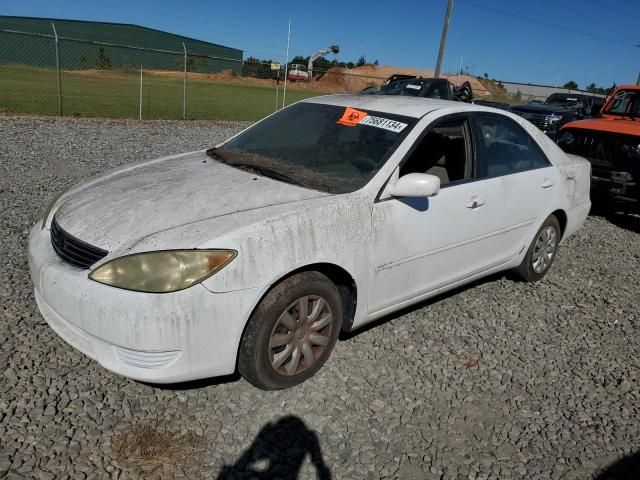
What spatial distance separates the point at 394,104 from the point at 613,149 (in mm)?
4981

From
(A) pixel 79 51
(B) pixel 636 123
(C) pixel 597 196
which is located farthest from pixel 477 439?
(A) pixel 79 51

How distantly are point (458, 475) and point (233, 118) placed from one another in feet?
58.0

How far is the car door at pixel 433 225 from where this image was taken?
3.21 meters

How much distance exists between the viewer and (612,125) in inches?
306

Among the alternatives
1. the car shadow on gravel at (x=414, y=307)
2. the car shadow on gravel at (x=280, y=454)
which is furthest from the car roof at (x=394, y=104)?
the car shadow on gravel at (x=280, y=454)

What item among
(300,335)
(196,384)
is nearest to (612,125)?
(300,335)

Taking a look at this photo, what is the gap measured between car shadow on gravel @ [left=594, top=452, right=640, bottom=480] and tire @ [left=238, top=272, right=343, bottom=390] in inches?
59.3

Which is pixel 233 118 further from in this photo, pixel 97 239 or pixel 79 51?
pixel 79 51

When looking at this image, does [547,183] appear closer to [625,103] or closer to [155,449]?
[155,449]

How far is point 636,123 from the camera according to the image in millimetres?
7910

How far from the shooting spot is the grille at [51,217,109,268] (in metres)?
2.66

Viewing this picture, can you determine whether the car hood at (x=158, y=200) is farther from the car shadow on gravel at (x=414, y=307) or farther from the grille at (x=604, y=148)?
the grille at (x=604, y=148)

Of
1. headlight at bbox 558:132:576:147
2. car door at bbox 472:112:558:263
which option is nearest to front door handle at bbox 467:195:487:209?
car door at bbox 472:112:558:263

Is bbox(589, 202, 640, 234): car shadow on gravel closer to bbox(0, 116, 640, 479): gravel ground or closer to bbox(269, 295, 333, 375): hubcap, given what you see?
bbox(0, 116, 640, 479): gravel ground
